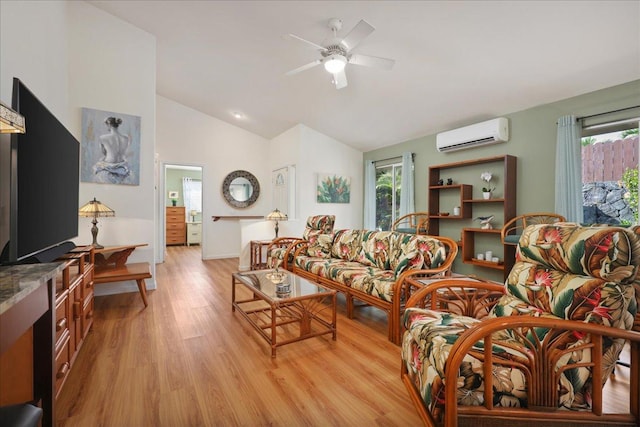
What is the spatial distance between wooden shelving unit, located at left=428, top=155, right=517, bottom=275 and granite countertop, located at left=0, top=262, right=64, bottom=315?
423 cm

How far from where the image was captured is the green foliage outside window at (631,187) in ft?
10.0

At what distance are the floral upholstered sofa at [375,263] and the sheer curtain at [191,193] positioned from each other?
6.32 metres

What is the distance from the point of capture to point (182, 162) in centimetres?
609

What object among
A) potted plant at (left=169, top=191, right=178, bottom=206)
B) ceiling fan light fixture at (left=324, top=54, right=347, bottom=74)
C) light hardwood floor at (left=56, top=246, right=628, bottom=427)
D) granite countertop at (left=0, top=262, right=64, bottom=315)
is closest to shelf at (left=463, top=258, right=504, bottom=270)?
light hardwood floor at (left=56, top=246, right=628, bottom=427)

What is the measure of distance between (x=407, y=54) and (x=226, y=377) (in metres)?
3.49

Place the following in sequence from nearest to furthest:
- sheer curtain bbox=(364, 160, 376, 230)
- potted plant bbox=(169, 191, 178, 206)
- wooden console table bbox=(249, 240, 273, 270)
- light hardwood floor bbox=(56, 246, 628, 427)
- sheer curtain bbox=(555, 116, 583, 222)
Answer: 1. light hardwood floor bbox=(56, 246, 628, 427)
2. sheer curtain bbox=(555, 116, 583, 222)
3. wooden console table bbox=(249, 240, 273, 270)
4. sheer curtain bbox=(364, 160, 376, 230)
5. potted plant bbox=(169, 191, 178, 206)

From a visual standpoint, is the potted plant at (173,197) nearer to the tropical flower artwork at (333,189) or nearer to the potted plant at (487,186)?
the tropical flower artwork at (333,189)

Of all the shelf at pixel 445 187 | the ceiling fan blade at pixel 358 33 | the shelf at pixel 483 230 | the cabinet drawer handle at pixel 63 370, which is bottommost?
the cabinet drawer handle at pixel 63 370

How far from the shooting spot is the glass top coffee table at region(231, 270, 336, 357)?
2.18 metres

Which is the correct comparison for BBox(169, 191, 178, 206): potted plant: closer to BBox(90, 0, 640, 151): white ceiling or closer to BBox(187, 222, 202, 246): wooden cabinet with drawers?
BBox(187, 222, 202, 246): wooden cabinet with drawers

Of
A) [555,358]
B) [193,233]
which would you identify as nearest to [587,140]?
[555,358]

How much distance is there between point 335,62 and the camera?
9.36 feet

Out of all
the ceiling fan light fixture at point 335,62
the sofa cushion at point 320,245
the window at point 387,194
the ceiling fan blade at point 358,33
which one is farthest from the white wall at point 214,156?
the ceiling fan blade at point 358,33

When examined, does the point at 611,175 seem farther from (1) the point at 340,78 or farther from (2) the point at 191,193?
(2) the point at 191,193
